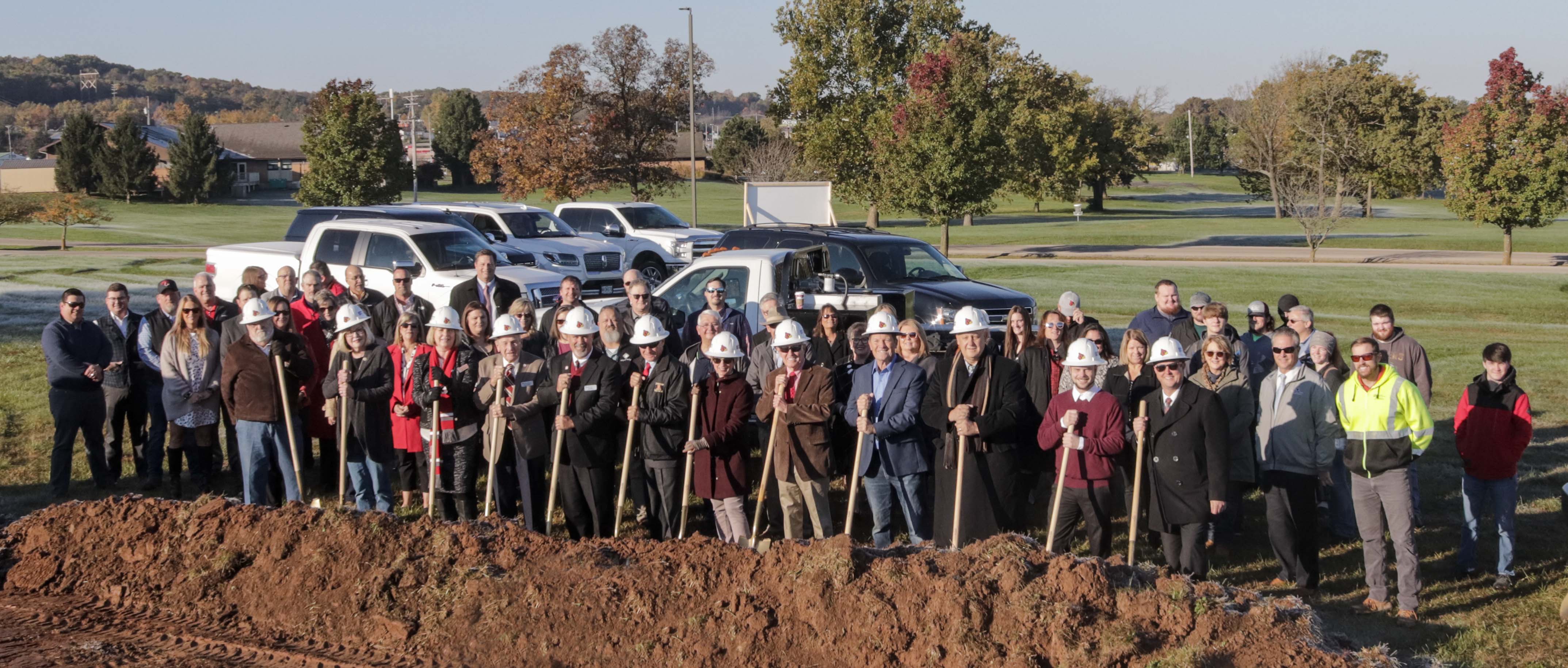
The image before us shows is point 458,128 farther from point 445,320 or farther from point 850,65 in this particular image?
point 445,320

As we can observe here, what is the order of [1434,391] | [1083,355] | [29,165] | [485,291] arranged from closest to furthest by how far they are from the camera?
[1083,355], [485,291], [1434,391], [29,165]

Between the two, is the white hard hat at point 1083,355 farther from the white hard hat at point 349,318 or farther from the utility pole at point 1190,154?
the utility pole at point 1190,154

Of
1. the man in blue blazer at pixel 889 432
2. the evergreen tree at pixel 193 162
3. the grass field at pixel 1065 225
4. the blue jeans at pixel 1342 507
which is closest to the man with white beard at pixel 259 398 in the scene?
the man in blue blazer at pixel 889 432

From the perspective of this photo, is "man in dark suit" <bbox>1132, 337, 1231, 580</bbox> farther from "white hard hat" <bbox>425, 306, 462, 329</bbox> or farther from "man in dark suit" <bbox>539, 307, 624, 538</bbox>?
"white hard hat" <bbox>425, 306, 462, 329</bbox>

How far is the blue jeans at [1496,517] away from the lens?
8195 mm

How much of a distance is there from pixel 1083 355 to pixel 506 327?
4.06 m

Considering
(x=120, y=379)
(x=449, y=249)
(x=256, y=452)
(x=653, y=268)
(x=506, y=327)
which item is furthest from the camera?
(x=653, y=268)

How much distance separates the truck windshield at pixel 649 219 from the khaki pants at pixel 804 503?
21067 mm

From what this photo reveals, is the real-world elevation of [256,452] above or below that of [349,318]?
below

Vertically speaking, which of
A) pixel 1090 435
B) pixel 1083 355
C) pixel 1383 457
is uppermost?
pixel 1083 355

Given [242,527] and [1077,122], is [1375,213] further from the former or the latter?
[242,527]

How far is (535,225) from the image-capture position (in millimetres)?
24469

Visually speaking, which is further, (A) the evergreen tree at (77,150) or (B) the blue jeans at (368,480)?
(A) the evergreen tree at (77,150)

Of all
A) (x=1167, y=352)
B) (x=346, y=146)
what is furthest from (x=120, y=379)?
(x=346, y=146)
